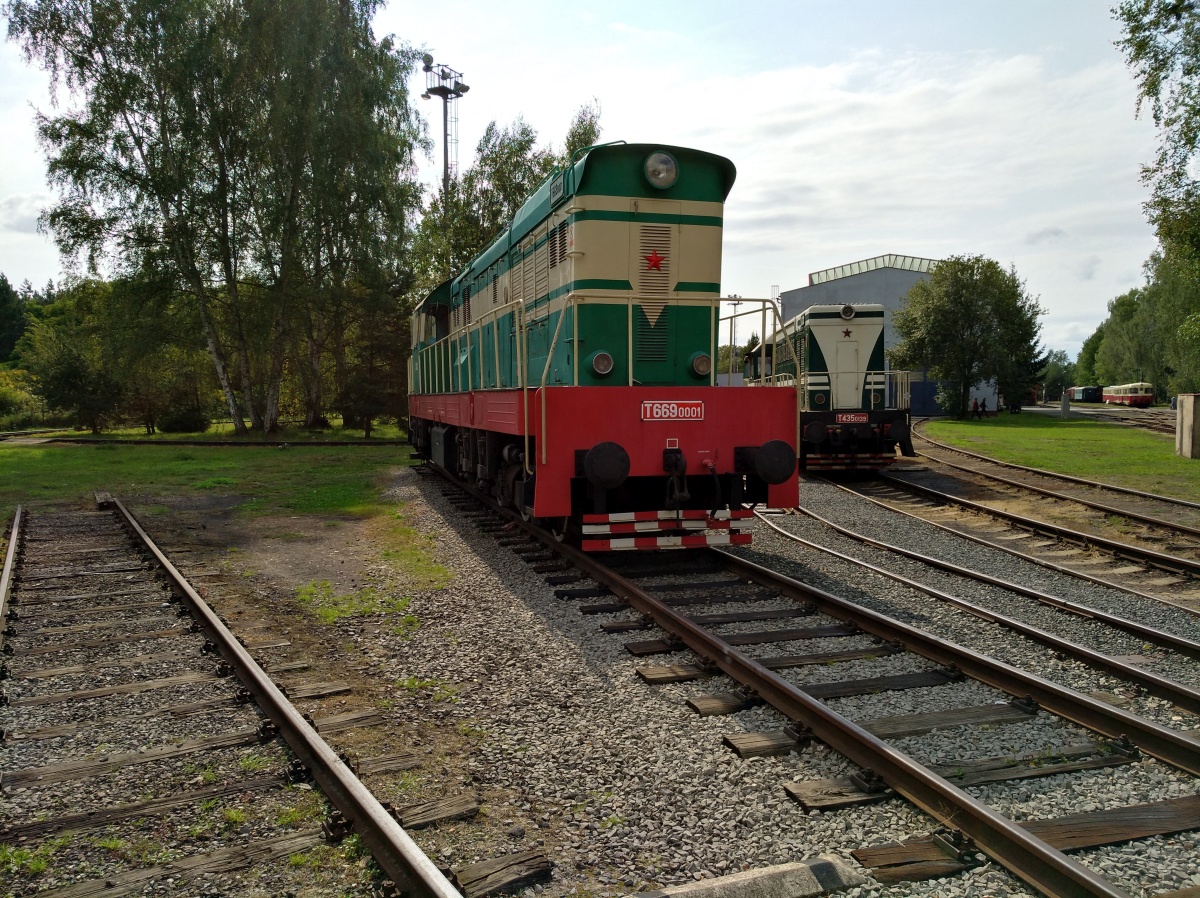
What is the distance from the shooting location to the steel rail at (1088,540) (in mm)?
7270

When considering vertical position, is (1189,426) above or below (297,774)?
above

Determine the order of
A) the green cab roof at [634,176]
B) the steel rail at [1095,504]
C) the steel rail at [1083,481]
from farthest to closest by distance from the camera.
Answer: the steel rail at [1083,481] → the steel rail at [1095,504] → the green cab roof at [634,176]

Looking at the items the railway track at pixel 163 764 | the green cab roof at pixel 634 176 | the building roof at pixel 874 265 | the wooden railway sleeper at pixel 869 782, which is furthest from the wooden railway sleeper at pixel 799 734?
the building roof at pixel 874 265

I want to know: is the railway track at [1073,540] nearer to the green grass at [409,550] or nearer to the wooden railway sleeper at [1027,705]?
the wooden railway sleeper at [1027,705]

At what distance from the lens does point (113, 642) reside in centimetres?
535

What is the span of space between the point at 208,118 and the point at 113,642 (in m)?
23.8

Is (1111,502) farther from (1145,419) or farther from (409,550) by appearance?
(1145,419)

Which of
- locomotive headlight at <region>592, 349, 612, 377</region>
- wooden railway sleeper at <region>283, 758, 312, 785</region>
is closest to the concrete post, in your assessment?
locomotive headlight at <region>592, 349, 612, 377</region>

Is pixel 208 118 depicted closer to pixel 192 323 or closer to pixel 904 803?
pixel 192 323

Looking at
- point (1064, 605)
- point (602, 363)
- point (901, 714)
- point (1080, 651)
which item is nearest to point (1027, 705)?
point (901, 714)

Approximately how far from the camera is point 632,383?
285 inches

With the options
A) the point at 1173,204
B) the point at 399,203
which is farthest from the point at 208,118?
the point at 1173,204

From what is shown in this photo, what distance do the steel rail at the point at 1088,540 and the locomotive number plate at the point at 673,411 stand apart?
15.1 feet

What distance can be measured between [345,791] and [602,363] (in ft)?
16.6
